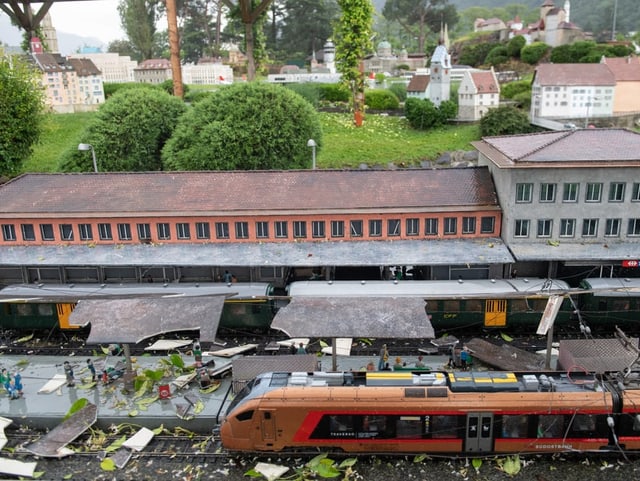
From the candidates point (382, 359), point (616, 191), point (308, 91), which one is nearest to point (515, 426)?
point (382, 359)

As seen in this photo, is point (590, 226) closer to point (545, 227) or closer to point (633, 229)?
point (633, 229)

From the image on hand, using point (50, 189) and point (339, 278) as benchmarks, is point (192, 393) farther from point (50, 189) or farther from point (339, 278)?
point (50, 189)

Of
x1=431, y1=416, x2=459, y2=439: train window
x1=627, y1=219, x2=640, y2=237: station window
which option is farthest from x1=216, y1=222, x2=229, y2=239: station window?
x1=627, y1=219, x2=640, y2=237: station window

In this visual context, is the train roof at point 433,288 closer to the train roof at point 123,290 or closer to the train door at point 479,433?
the train roof at point 123,290

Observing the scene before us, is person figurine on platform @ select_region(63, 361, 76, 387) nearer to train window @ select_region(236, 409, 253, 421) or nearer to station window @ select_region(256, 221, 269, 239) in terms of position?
train window @ select_region(236, 409, 253, 421)

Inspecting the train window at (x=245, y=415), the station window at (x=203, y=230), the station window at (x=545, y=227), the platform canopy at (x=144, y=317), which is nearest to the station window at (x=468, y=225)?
the station window at (x=545, y=227)

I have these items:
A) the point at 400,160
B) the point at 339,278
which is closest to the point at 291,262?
the point at 339,278

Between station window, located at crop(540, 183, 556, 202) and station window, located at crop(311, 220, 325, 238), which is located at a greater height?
station window, located at crop(540, 183, 556, 202)
